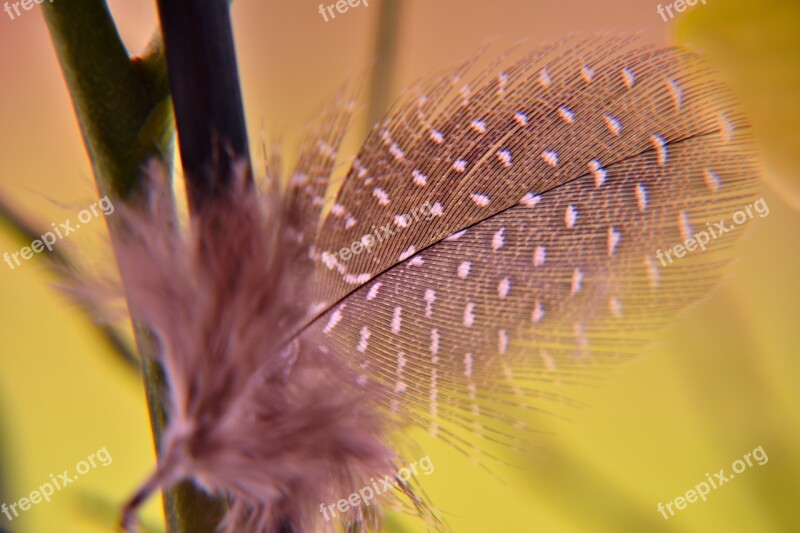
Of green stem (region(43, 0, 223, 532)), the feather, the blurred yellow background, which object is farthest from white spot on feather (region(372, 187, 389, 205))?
the blurred yellow background

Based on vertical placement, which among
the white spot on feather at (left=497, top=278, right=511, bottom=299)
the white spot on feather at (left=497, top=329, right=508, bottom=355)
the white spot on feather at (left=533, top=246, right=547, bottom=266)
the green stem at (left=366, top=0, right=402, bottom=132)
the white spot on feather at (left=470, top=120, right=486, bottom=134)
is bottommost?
the white spot on feather at (left=497, top=329, right=508, bottom=355)

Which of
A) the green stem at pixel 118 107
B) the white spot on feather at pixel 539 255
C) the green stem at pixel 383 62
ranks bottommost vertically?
the white spot on feather at pixel 539 255

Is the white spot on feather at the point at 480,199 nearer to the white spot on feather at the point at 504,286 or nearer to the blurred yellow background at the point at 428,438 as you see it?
the white spot on feather at the point at 504,286

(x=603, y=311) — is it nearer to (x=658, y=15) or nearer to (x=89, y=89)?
(x=89, y=89)

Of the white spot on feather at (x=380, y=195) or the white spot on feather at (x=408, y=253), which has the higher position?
the white spot on feather at (x=380, y=195)

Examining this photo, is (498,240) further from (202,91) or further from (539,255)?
(202,91)

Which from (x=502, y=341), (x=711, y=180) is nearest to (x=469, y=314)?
(x=502, y=341)

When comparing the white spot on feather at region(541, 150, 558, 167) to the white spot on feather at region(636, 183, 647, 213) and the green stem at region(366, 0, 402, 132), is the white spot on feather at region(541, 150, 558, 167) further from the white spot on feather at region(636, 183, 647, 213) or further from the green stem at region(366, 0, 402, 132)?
the green stem at region(366, 0, 402, 132)

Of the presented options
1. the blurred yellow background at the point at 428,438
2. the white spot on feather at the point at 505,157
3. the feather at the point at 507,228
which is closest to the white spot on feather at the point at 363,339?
the feather at the point at 507,228

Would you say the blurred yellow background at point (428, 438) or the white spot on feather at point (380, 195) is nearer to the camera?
the white spot on feather at point (380, 195)
